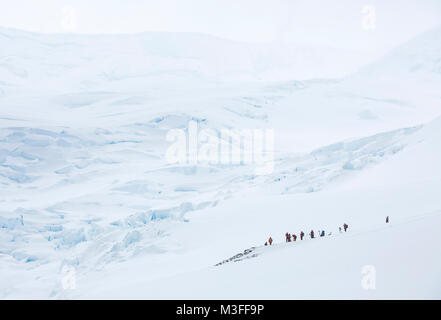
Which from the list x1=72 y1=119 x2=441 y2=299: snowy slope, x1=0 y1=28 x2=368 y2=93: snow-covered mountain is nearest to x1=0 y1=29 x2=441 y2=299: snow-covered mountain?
x1=72 y1=119 x2=441 y2=299: snowy slope

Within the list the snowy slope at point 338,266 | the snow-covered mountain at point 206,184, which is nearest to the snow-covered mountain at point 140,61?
the snow-covered mountain at point 206,184

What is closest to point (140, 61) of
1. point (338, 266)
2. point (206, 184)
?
point (206, 184)

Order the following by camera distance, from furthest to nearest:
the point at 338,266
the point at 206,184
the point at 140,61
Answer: the point at 140,61 < the point at 206,184 < the point at 338,266

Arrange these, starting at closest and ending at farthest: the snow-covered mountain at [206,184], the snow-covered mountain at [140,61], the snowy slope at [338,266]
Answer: the snowy slope at [338,266] → the snow-covered mountain at [206,184] → the snow-covered mountain at [140,61]

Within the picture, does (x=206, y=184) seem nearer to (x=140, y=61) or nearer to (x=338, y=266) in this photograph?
(x=338, y=266)

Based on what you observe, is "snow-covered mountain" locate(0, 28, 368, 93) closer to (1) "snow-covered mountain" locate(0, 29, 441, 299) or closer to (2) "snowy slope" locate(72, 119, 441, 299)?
(1) "snow-covered mountain" locate(0, 29, 441, 299)

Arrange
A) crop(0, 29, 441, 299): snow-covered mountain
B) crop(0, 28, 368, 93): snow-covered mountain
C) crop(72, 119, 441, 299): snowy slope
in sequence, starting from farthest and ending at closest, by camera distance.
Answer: crop(0, 28, 368, 93): snow-covered mountain
crop(0, 29, 441, 299): snow-covered mountain
crop(72, 119, 441, 299): snowy slope

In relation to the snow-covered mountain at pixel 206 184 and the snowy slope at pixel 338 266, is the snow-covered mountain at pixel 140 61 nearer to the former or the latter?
the snow-covered mountain at pixel 206 184
